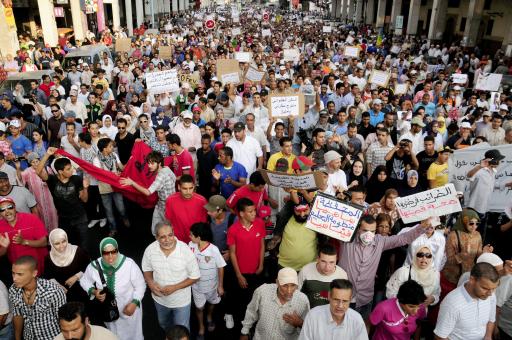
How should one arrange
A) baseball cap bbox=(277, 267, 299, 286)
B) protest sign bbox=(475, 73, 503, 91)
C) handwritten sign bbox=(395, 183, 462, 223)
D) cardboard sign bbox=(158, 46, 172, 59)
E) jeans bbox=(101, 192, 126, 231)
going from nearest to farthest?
1. baseball cap bbox=(277, 267, 299, 286)
2. handwritten sign bbox=(395, 183, 462, 223)
3. jeans bbox=(101, 192, 126, 231)
4. protest sign bbox=(475, 73, 503, 91)
5. cardboard sign bbox=(158, 46, 172, 59)

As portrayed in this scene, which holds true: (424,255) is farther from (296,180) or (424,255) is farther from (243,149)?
(243,149)

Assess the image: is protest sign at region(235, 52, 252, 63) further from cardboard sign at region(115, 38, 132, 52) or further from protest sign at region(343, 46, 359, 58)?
cardboard sign at region(115, 38, 132, 52)

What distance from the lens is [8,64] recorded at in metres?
14.0

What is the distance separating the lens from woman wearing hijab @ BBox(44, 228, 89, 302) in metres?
4.13

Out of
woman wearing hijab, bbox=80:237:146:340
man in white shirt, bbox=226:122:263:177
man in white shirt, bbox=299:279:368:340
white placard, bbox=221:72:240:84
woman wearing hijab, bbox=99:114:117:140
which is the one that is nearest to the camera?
man in white shirt, bbox=299:279:368:340

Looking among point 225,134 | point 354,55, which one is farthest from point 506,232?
point 354,55

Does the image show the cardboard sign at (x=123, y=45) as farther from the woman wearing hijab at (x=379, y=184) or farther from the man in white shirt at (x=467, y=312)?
the man in white shirt at (x=467, y=312)

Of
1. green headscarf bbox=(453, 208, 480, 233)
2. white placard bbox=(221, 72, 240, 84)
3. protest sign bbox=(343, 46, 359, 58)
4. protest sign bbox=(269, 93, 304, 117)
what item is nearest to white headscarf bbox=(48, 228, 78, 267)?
green headscarf bbox=(453, 208, 480, 233)

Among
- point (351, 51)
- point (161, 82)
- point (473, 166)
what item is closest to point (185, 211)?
point (473, 166)

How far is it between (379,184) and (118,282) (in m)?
3.98

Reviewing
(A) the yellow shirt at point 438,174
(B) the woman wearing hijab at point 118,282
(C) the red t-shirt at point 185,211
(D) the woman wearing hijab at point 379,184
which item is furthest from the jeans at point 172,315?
(A) the yellow shirt at point 438,174

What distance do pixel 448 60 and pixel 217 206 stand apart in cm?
2027

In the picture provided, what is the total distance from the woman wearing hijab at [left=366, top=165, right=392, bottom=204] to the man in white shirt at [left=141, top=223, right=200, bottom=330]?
10.6 ft

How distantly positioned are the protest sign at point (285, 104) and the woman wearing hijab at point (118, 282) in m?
4.86
